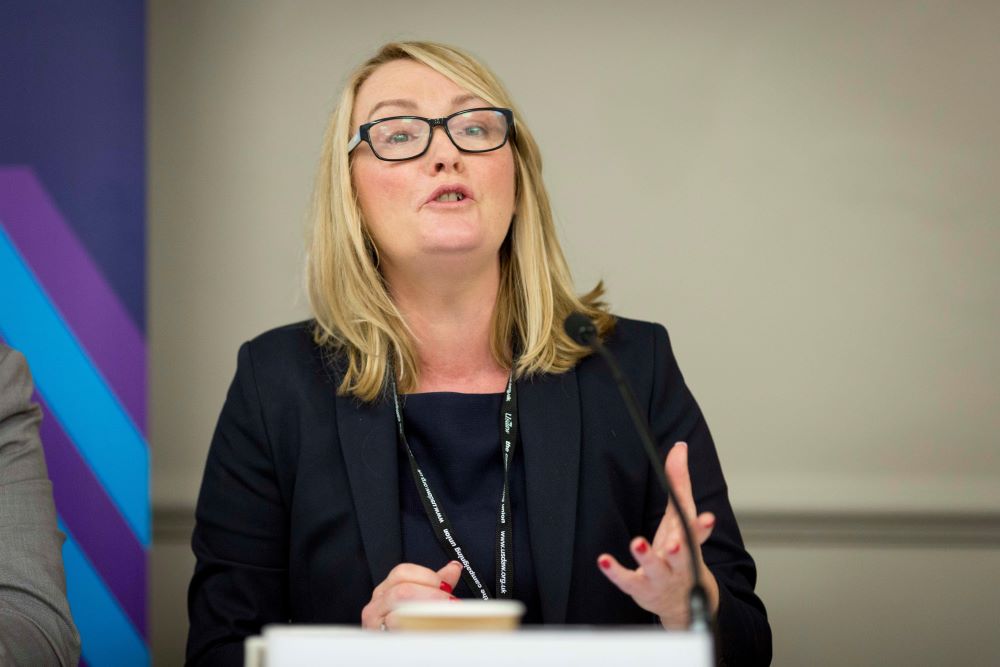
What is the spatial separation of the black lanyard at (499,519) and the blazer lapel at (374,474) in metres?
0.04

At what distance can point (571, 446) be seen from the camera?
1.99 meters

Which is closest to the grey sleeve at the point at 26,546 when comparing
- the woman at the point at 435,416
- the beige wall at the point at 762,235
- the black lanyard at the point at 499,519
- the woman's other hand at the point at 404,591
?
the woman at the point at 435,416

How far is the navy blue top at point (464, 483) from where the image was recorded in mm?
1916

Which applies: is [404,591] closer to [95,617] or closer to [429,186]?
[429,186]

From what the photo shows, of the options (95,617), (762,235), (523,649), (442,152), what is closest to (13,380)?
(442,152)

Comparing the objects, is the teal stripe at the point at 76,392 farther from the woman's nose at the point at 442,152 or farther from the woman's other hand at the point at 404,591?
the woman's other hand at the point at 404,591

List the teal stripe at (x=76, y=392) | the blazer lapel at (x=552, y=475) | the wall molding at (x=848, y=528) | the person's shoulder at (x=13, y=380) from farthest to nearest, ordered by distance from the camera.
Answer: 1. the wall molding at (x=848, y=528)
2. the teal stripe at (x=76, y=392)
3. the blazer lapel at (x=552, y=475)
4. the person's shoulder at (x=13, y=380)

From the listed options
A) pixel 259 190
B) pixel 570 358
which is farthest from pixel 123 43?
pixel 570 358

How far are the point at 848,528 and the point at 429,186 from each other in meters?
1.93

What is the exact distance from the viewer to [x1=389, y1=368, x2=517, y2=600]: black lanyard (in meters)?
1.88

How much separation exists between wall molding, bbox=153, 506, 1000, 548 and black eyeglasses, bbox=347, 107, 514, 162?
165 centimetres

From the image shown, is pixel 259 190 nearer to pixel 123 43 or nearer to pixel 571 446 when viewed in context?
pixel 123 43

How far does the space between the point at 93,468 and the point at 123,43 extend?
3.33 ft

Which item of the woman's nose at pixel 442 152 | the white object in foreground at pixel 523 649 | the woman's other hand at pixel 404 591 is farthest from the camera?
the woman's nose at pixel 442 152
